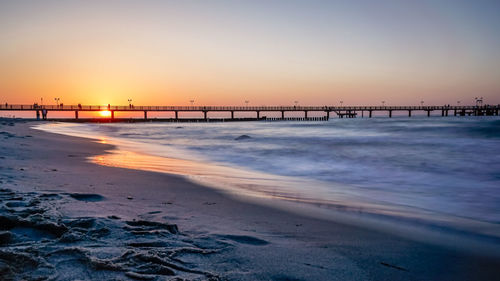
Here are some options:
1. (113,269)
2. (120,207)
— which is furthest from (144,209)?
(113,269)

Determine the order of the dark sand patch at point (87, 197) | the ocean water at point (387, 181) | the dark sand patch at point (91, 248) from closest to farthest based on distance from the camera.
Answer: the dark sand patch at point (91, 248) < the dark sand patch at point (87, 197) < the ocean water at point (387, 181)

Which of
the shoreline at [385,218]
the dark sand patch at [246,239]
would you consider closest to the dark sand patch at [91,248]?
the dark sand patch at [246,239]

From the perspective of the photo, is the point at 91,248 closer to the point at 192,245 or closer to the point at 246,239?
the point at 192,245

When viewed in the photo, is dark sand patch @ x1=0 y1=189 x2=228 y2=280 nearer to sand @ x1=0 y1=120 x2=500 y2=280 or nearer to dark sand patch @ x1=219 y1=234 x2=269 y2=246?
sand @ x1=0 y1=120 x2=500 y2=280

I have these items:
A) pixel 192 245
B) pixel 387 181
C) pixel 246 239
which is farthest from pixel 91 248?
pixel 387 181

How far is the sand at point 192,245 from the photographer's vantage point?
1.94m

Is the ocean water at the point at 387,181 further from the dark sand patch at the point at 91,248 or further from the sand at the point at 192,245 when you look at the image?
the dark sand patch at the point at 91,248

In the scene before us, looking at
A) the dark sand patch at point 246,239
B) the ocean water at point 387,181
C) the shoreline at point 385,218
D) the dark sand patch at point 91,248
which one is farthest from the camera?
the ocean water at point 387,181

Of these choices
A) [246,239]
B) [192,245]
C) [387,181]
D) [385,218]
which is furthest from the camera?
[387,181]

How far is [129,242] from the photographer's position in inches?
92.5

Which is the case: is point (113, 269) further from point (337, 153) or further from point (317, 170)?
point (337, 153)

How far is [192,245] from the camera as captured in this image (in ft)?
7.77

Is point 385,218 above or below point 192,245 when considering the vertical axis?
below

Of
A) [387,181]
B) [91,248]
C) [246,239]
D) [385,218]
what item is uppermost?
[91,248]
